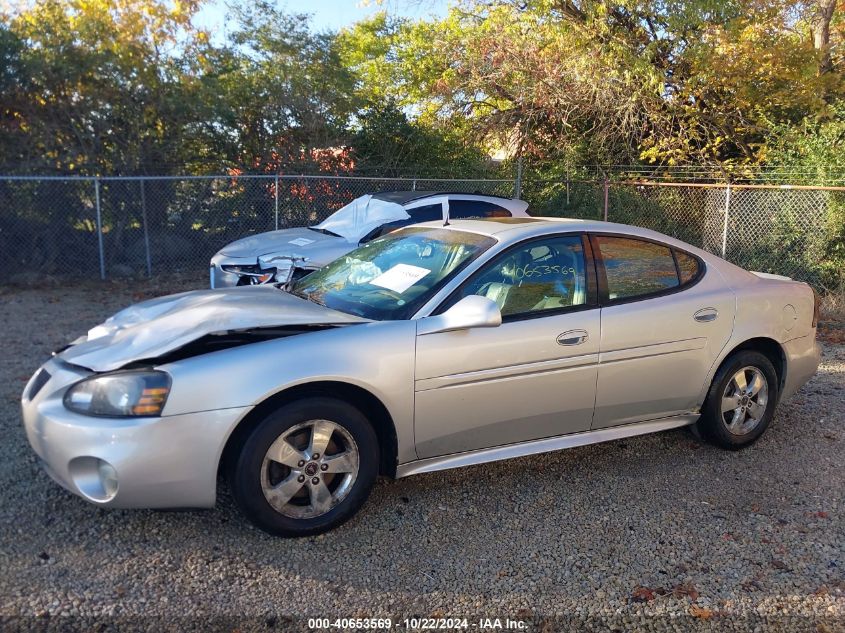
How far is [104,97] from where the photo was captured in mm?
12047

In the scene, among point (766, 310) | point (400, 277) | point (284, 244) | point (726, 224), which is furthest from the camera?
point (726, 224)

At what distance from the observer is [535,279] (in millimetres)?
4176

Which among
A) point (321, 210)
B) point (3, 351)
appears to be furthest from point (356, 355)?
point (321, 210)

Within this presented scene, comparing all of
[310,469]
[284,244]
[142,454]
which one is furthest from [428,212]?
[142,454]

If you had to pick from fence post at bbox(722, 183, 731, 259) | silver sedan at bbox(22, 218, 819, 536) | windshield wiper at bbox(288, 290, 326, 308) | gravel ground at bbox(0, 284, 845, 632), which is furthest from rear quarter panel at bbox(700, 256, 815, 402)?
fence post at bbox(722, 183, 731, 259)

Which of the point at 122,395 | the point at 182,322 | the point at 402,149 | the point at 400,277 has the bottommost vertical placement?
the point at 122,395

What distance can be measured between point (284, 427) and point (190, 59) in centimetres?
1175

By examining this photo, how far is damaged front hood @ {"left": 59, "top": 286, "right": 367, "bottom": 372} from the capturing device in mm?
3500

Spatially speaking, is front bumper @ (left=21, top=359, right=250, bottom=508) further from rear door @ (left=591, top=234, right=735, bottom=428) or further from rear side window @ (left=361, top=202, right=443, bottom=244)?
rear side window @ (left=361, top=202, right=443, bottom=244)

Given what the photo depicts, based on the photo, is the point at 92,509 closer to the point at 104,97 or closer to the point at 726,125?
the point at 104,97

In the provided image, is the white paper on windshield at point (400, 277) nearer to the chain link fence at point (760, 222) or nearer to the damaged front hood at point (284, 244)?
the damaged front hood at point (284, 244)

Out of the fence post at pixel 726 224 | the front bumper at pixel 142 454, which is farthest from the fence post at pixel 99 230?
the fence post at pixel 726 224

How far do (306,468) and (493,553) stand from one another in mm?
987

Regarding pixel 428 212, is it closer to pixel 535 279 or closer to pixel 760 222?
pixel 535 279
